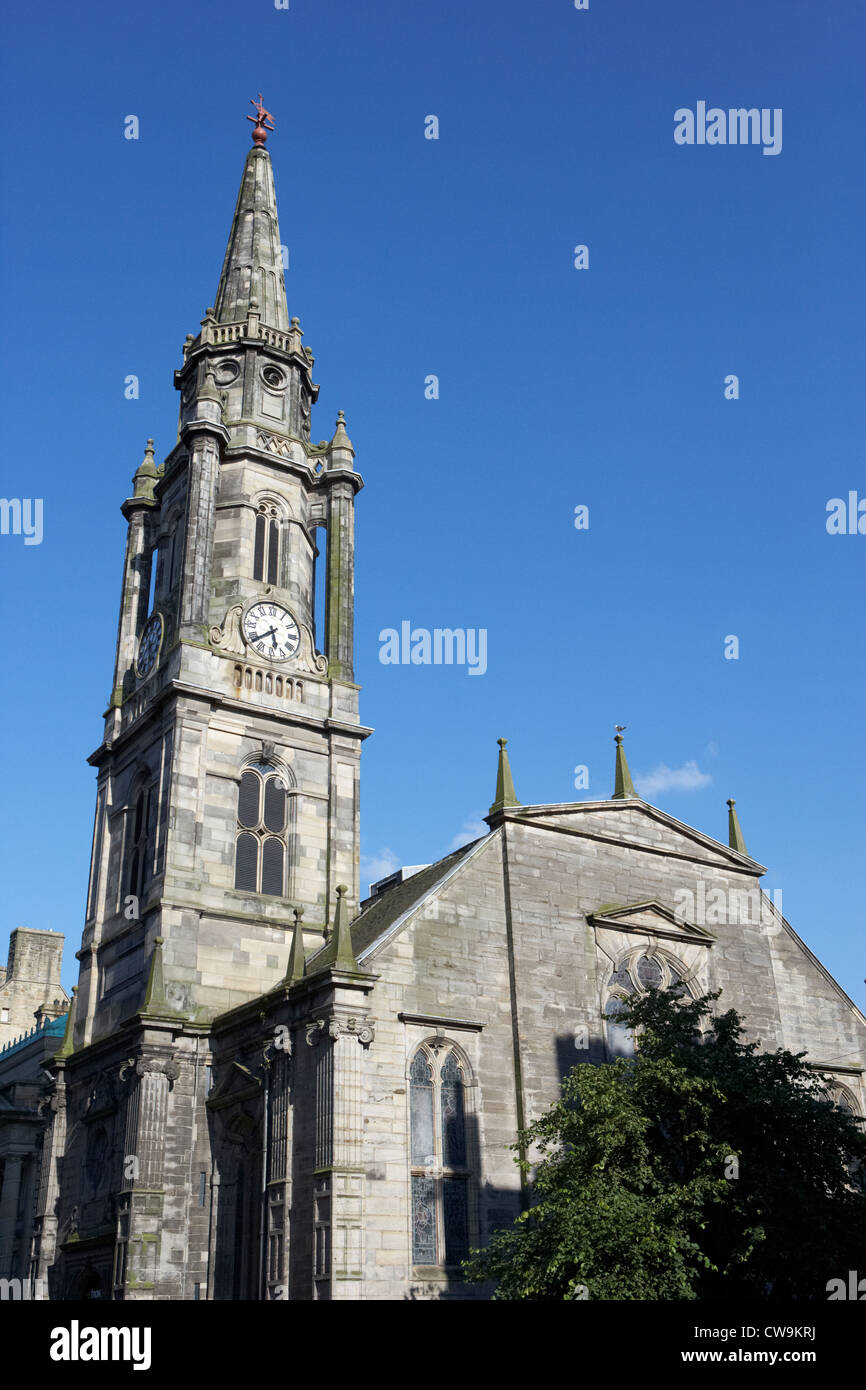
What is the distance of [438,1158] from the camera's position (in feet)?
90.0

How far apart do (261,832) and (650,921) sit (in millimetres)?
12275

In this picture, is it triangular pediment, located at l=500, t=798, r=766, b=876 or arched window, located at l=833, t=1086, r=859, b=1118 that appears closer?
triangular pediment, located at l=500, t=798, r=766, b=876

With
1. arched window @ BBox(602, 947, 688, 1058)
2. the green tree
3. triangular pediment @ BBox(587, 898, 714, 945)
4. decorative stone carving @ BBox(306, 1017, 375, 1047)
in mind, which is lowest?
the green tree

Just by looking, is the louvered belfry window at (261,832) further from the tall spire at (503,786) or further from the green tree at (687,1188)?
the green tree at (687,1188)

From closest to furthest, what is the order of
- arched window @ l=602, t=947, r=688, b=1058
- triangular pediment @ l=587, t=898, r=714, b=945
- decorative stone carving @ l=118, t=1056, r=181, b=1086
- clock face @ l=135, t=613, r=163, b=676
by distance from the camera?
arched window @ l=602, t=947, r=688, b=1058 < triangular pediment @ l=587, t=898, r=714, b=945 < decorative stone carving @ l=118, t=1056, r=181, b=1086 < clock face @ l=135, t=613, r=163, b=676

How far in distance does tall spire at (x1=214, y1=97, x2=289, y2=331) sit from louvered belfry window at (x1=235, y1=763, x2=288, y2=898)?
1895 cm

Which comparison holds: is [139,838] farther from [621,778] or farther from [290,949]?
[621,778]

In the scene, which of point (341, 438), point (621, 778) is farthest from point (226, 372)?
point (621, 778)

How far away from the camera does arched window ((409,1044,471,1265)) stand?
87.4 feet

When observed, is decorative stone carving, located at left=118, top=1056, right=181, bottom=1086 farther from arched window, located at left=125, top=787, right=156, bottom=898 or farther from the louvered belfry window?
arched window, located at left=125, top=787, right=156, bottom=898

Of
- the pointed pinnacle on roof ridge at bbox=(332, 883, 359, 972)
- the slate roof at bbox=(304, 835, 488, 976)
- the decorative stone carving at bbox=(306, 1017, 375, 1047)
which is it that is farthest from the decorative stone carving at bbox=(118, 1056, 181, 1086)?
the pointed pinnacle on roof ridge at bbox=(332, 883, 359, 972)

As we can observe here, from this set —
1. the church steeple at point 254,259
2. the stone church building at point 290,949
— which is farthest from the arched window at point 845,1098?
the church steeple at point 254,259

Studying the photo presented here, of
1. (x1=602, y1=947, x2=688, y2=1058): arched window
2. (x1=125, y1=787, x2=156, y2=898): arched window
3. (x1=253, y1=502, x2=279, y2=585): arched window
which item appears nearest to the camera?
(x1=602, y1=947, x2=688, y2=1058): arched window

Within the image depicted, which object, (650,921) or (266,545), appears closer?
(650,921)
